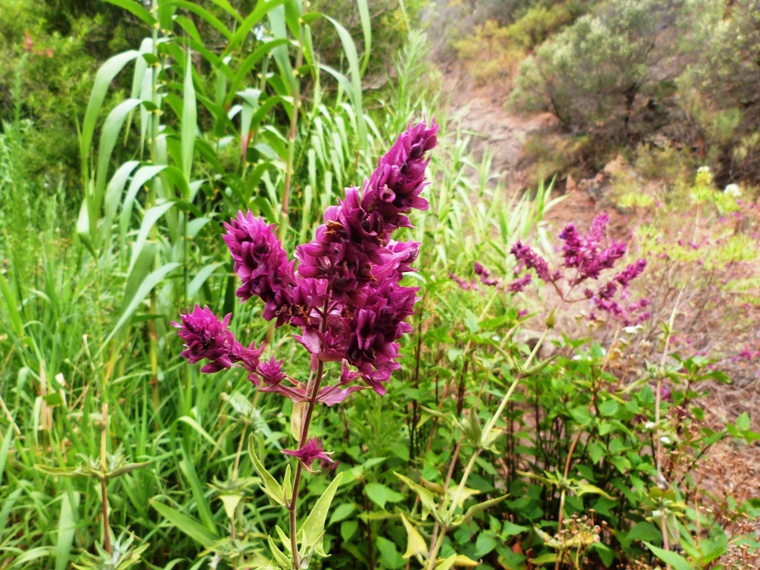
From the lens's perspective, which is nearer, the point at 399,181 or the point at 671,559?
the point at 399,181

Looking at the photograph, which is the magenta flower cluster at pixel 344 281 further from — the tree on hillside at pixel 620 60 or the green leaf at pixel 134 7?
the tree on hillside at pixel 620 60

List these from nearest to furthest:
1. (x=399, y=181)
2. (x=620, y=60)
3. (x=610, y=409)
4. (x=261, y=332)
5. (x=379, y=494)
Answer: (x=399, y=181) < (x=379, y=494) < (x=610, y=409) < (x=261, y=332) < (x=620, y=60)

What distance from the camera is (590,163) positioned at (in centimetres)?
726

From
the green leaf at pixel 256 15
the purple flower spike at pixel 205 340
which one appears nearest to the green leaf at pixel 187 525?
the purple flower spike at pixel 205 340

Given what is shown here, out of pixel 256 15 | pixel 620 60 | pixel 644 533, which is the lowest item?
pixel 644 533

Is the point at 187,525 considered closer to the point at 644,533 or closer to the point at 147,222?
the point at 147,222

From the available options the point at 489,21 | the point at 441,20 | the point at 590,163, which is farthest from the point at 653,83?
the point at 441,20

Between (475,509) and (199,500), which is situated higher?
(475,509)

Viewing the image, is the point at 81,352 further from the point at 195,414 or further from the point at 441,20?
the point at 441,20

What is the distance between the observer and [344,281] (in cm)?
46

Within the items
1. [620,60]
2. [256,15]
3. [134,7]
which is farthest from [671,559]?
[620,60]

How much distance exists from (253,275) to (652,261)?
3.20 meters

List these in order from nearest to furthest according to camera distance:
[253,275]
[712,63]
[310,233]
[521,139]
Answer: [253,275] < [310,233] < [712,63] < [521,139]

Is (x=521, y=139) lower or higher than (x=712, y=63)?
lower
